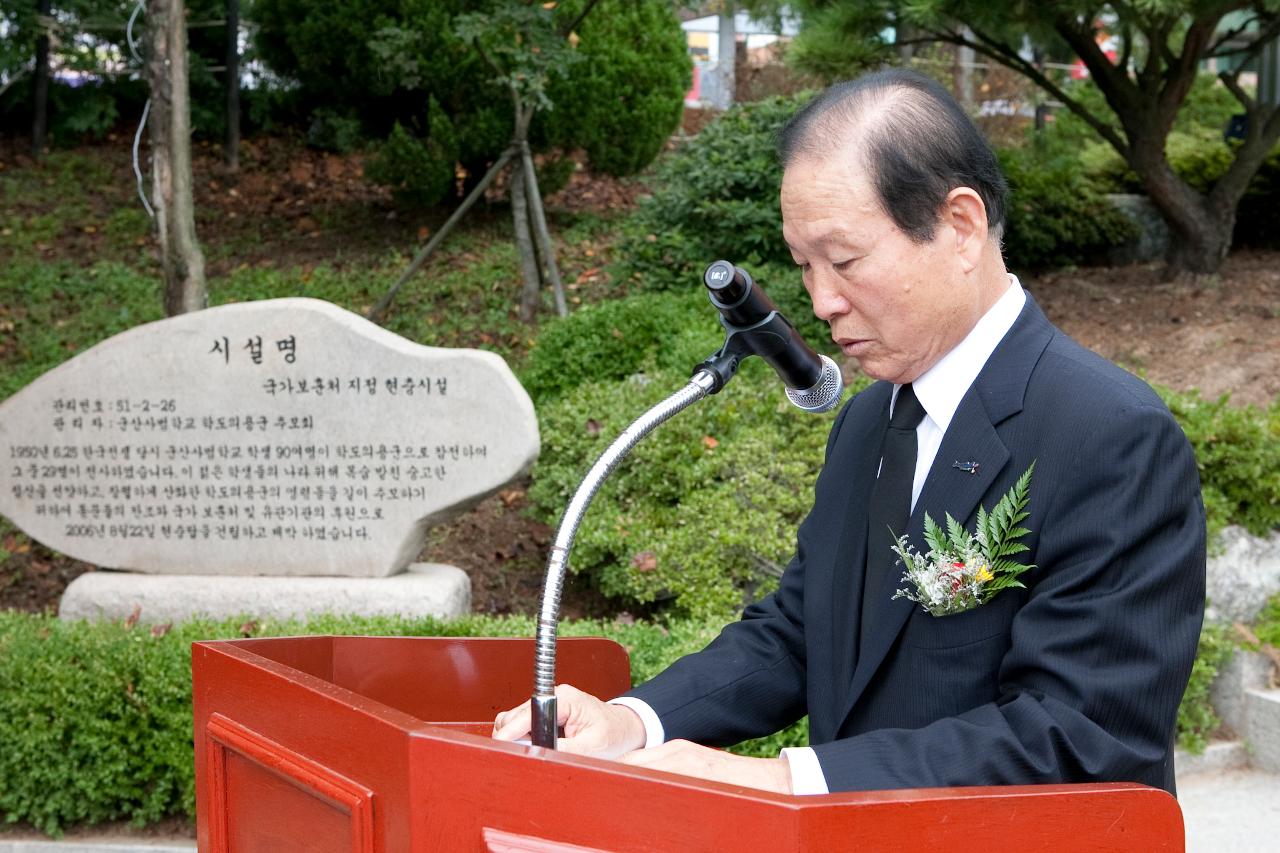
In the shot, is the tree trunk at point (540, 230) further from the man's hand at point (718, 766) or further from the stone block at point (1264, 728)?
the man's hand at point (718, 766)

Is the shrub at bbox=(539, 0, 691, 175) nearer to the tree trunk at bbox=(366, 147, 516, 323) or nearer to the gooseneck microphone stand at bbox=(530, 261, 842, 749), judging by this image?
the tree trunk at bbox=(366, 147, 516, 323)

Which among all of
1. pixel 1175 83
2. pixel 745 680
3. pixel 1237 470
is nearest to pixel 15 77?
pixel 1175 83

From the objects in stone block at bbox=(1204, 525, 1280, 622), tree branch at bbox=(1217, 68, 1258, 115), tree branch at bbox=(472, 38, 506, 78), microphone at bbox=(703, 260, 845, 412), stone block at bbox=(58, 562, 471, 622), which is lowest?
stone block at bbox=(58, 562, 471, 622)

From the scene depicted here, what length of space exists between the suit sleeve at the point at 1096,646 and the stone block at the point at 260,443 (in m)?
3.55

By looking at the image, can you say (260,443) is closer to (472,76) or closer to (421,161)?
(421,161)

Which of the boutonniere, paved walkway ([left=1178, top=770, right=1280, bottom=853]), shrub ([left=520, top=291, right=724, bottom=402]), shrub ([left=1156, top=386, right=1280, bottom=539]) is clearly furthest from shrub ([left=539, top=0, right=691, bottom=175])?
the boutonniere

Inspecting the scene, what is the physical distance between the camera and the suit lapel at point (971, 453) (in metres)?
1.63

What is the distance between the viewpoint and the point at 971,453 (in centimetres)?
164

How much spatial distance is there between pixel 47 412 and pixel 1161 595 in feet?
Result: 15.7

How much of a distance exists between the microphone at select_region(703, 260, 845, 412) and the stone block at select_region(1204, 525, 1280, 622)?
343cm

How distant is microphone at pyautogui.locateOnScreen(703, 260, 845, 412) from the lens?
1534mm

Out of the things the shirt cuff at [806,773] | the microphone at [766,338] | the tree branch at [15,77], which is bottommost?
the shirt cuff at [806,773]

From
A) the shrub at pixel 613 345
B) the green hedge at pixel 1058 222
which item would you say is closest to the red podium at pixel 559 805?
the shrub at pixel 613 345

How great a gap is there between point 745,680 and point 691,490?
3.36 metres
